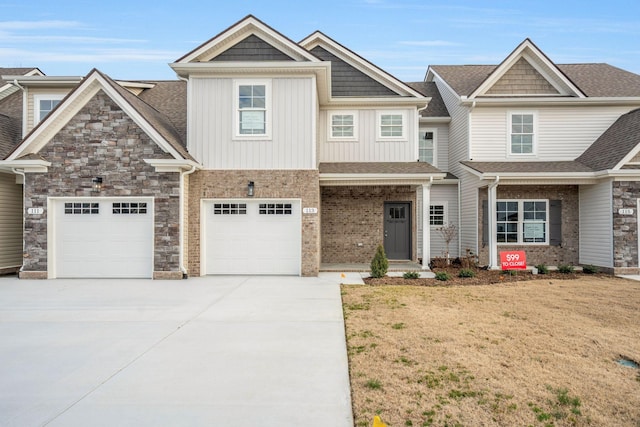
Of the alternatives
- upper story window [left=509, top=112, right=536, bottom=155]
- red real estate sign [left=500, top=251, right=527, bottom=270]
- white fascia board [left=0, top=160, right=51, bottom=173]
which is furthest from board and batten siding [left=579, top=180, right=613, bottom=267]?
white fascia board [left=0, top=160, right=51, bottom=173]

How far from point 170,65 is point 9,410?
33.9 feet

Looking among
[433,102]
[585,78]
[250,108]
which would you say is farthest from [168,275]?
[585,78]

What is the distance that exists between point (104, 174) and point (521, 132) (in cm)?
1424

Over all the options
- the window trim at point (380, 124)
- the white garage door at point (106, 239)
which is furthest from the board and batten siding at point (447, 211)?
the white garage door at point (106, 239)

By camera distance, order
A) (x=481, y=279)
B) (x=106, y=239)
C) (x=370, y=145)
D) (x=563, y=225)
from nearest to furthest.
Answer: (x=106, y=239) → (x=481, y=279) → (x=563, y=225) → (x=370, y=145)

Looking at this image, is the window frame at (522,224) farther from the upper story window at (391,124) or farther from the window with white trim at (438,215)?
the upper story window at (391,124)

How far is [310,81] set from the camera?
40.7 ft

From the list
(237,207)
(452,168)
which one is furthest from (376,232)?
(237,207)

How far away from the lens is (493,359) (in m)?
5.18

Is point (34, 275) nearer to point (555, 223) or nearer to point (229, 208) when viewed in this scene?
point (229, 208)

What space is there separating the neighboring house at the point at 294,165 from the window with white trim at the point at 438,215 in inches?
11.3

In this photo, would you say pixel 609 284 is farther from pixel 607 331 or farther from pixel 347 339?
pixel 347 339

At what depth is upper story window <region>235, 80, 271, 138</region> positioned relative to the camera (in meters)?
12.4

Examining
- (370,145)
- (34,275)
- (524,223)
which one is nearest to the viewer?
(34,275)
